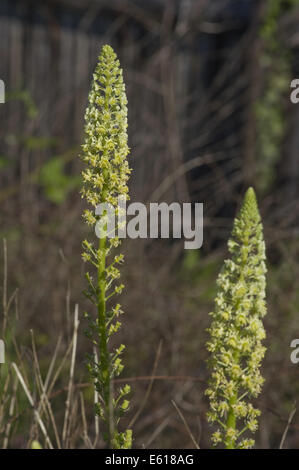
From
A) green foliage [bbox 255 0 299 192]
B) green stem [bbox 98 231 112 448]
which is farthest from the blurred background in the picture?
green stem [bbox 98 231 112 448]

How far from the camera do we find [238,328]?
1053 millimetres

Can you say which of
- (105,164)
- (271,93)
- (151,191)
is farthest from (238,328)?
(271,93)

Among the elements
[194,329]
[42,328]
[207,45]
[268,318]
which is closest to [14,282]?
[42,328]

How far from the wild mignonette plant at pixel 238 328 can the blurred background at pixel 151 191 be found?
0.42 meters

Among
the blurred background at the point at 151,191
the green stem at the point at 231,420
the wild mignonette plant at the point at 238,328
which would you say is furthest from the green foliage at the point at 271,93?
the green stem at the point at 231,420

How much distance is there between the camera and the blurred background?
10.6 feet

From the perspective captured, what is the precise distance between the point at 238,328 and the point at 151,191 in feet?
9.65

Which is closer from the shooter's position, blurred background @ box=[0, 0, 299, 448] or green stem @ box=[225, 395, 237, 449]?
green stem @ box=[225, 395, 237, 449]

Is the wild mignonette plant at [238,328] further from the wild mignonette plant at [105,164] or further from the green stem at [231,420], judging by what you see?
the wild mignonette plant at [105,164]

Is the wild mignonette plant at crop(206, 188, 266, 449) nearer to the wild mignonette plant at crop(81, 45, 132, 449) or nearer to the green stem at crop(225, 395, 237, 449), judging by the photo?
the green stem at crop(225, 395, 237, 449)

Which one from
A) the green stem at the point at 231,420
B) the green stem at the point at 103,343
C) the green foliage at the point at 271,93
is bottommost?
the green stem at the point at 231,420

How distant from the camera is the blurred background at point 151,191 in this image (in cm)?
322

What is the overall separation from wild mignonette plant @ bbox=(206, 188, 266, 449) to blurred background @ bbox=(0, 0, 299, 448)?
0.42 m
